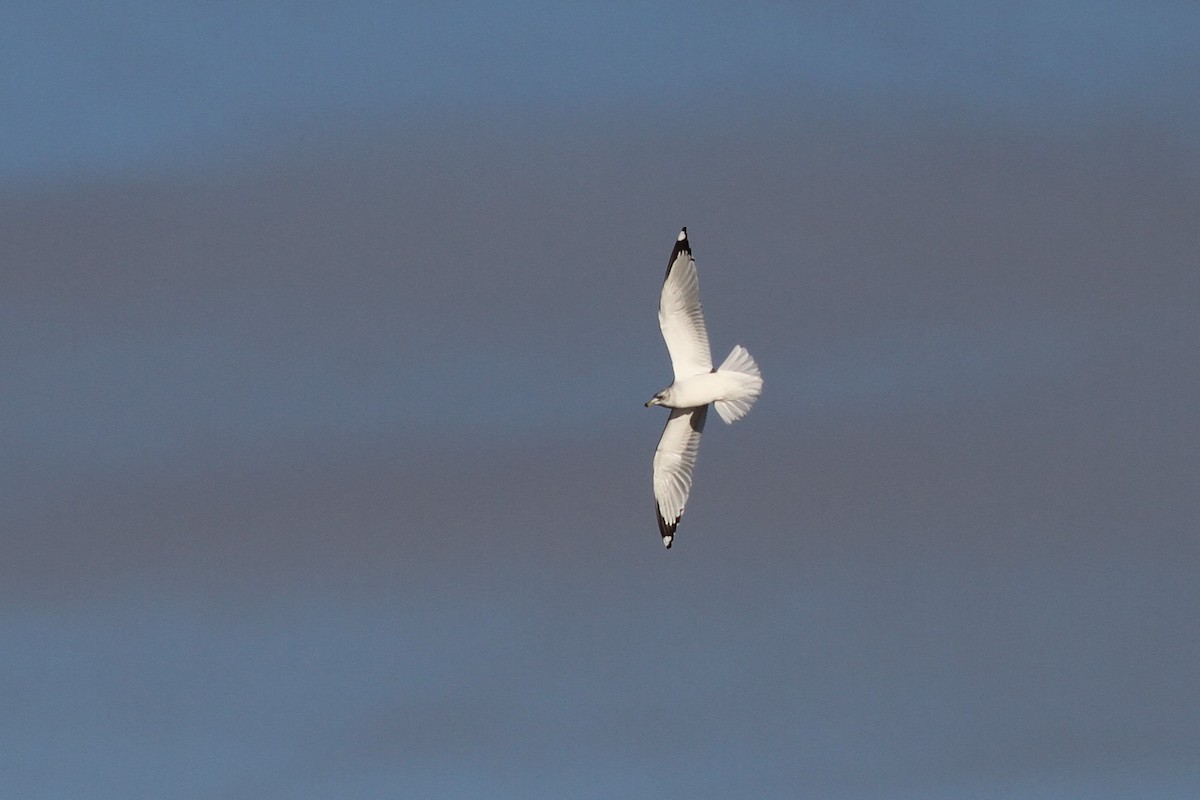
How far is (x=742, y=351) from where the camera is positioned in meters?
26.3

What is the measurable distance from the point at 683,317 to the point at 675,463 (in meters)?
2.03

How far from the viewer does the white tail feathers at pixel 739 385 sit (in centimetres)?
2597

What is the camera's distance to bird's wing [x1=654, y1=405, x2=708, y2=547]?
27.0 metres

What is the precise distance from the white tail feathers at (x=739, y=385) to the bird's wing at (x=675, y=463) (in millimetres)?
773

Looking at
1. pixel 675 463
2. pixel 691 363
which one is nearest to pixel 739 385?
pixel 691 363

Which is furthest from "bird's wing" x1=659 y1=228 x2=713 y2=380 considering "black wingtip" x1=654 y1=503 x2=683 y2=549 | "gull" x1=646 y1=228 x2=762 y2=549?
"black wingtip" x1=654 y1=503 x2=683 y2=549

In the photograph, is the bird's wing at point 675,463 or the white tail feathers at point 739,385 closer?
the white tail feathers at point 739,385

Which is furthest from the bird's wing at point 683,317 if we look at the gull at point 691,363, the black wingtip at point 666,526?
the black wingtip at point 666,526

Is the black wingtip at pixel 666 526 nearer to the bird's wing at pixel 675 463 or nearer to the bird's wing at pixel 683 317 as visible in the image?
the bird's wing at pixel 675 463

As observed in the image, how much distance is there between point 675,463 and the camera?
27.2 meters

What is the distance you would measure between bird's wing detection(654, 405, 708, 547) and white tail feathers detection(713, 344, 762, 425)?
2.54 feet

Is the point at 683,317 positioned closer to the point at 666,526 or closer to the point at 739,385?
the point at 739,385

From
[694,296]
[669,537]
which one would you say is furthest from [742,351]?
[669,537]

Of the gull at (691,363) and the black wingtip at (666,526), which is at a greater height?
the gull at (691,363)
